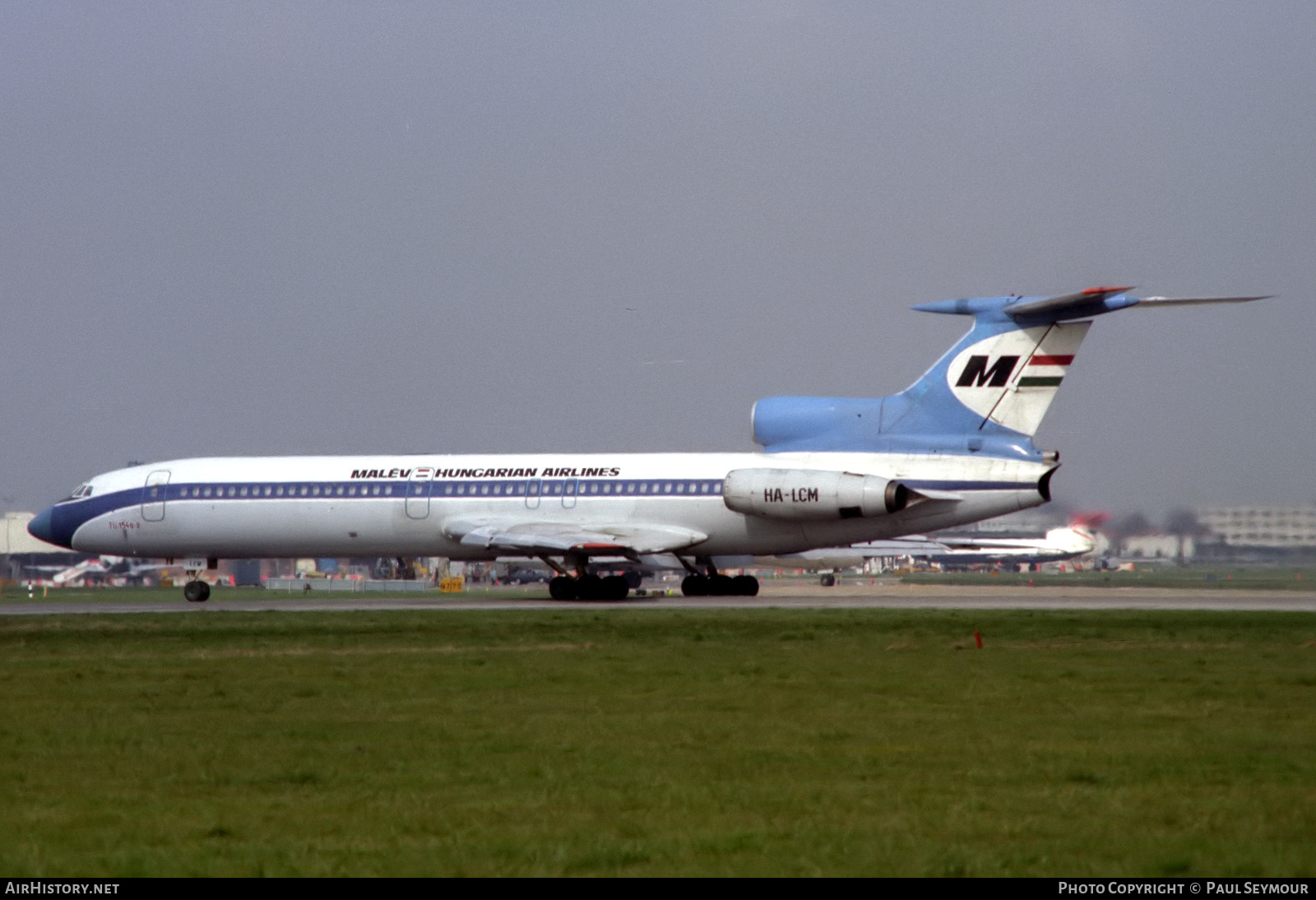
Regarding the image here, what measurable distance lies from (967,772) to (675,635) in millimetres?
13631

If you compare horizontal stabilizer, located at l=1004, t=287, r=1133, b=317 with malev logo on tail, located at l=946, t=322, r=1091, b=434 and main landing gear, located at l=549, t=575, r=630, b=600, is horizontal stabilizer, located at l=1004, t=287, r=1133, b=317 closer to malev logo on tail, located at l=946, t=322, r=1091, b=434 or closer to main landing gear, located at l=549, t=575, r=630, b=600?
malev logo on tail, located at l=946, t=322, r=1091, b=434

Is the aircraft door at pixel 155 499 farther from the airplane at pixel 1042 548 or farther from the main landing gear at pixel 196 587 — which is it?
the airplane at pixel 1042 548

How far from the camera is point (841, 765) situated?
11617 millimetres

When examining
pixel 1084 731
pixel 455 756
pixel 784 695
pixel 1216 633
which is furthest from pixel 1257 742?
pixel 1216 633

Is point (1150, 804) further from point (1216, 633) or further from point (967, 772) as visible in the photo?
point (1216, 633)

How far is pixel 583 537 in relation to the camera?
1519 inches

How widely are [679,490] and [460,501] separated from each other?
583cm

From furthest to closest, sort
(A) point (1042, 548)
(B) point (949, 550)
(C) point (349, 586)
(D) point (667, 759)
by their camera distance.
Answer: (A) point (1042, 548) < (B) point (949, 550) < (C) point (349, 586) < (D) point (667, 759)

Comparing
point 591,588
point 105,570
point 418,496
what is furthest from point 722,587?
point 105,570

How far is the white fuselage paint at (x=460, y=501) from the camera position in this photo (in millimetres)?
37219

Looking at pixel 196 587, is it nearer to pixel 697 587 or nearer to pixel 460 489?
pixel 460 489

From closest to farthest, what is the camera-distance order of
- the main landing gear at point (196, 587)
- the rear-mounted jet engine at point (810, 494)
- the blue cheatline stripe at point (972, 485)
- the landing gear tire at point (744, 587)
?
1. the blue cheatline stripe at point (972, 485)
2. the rear-mounted jet engine at point (810, 494)
3. the landing gear tire at point (744, 587)
4. the main landing gear at point (196, 587)

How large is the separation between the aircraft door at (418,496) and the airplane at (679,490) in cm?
5

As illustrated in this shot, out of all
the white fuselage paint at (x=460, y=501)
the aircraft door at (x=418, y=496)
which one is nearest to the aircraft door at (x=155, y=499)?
the white fuselage paint at (x=460, y=501)
